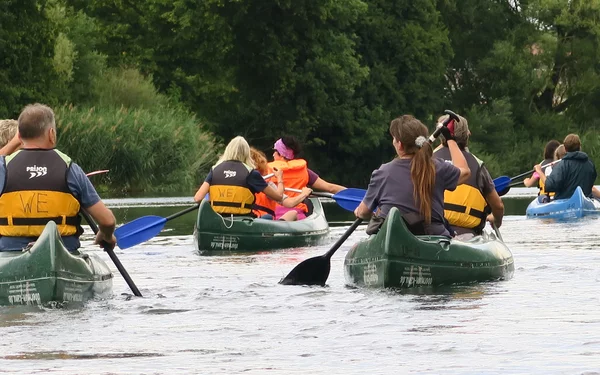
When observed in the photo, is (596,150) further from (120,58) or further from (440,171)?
(440,171)

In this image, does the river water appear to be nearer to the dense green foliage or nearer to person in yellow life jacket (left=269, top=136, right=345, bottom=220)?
person in yellow life jacket (left=269, top=136, right=345, bottom=220)

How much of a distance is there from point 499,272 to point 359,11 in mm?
37691

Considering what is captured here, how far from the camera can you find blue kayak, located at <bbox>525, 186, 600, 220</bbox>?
69.7ft

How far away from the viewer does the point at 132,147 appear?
1335 inches

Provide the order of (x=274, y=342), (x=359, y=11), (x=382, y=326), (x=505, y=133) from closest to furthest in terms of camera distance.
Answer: (x=274, y=342) < (x=382, y=326) < (x=359, y=11) < (x=505, y=133)

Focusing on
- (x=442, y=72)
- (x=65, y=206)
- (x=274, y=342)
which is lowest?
(x=274, y=342)

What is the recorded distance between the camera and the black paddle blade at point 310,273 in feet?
37.2

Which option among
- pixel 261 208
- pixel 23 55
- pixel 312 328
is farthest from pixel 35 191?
pixel 23 55

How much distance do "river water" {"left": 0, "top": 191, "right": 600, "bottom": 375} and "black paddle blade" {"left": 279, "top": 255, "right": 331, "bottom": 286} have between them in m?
0.11

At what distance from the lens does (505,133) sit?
181ft

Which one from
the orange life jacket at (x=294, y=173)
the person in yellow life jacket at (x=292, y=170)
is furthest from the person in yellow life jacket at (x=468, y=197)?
the orange life jacket at (x=294, y=173)

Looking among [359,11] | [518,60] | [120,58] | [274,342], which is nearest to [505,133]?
[518,60]

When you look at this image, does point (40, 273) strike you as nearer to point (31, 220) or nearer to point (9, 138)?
point (31, 220)

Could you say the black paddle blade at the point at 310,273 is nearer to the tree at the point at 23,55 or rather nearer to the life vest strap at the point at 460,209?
the life vest strap at the point at 460,209
